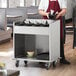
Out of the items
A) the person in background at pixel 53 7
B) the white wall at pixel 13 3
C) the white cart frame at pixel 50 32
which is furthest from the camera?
the white wall at pixel 13 3

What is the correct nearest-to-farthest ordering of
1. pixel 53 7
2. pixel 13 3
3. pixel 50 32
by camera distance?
1. pixel 50 32
2. pixel 53 7
3. pixel 13 3

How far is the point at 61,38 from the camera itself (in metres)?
5.59

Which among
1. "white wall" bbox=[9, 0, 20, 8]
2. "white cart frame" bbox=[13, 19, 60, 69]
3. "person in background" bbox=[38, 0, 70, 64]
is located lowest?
"white cart frame" bbox=[13, 19, 60, 69]

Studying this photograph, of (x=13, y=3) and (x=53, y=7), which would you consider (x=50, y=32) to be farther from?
(x=13, y=3)

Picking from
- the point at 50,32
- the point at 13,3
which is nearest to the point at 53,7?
the point at 50,32

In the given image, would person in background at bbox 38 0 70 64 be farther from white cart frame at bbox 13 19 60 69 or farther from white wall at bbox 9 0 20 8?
white wall at bbox 9 0 20 8

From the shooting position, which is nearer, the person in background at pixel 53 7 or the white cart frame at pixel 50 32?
the white cart frame at pixel 50 32

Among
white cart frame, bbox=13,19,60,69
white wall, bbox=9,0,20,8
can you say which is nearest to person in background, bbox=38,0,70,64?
white cart frame, bbox=13,19,60,69

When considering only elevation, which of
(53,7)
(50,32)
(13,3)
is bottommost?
(50,32)

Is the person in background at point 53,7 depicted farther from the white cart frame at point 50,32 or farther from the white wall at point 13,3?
the white wall at point 13,3

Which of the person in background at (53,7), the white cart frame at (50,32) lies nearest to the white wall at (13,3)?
the person in background at (53,7)

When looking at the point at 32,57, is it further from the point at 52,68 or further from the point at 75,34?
the point at 75,34

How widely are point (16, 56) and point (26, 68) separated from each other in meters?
0.37

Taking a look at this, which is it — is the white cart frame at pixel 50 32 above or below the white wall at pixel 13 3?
below
